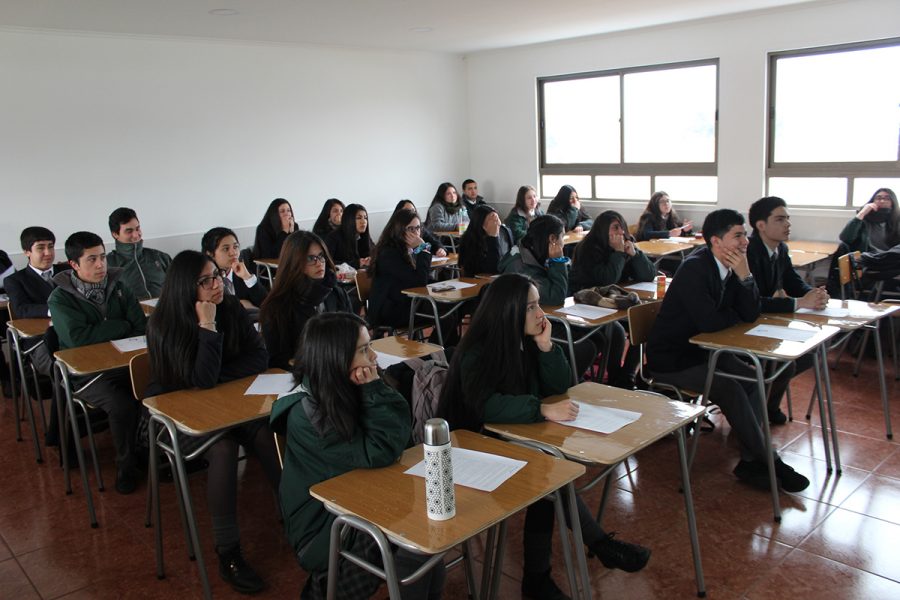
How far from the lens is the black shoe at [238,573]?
2.63m

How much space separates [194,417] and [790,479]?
2483 mm

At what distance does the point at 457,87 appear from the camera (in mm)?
9852

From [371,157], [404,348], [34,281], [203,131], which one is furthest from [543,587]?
[371,157]

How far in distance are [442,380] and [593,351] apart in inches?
69.5

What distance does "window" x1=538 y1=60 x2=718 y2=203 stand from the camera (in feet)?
25.8

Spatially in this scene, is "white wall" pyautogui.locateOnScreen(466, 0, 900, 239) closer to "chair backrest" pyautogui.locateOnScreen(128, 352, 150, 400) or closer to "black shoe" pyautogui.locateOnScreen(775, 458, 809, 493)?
"black shoe" pyautogui.locateOnScreen(775, 458, 809, 493)

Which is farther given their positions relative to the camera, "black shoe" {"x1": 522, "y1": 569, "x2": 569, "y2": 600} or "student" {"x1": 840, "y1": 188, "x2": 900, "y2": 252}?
"student" {"x1": 840, "y1": 188, "x2": 900, "y2": 252}

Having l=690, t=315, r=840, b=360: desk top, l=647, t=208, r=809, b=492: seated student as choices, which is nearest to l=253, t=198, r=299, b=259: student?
l=647, t=208, r=809, b=492: seated student

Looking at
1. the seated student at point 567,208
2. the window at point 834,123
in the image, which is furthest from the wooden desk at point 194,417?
the window at point 834,123

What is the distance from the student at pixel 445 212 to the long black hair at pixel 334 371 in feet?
21.1

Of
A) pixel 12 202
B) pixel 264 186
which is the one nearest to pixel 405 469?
pixel 12 202

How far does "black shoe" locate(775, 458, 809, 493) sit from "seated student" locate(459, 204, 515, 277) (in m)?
2.70

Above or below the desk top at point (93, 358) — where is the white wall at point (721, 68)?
above

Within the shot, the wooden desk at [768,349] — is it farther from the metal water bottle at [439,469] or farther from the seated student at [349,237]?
the seated student at [349,237]
